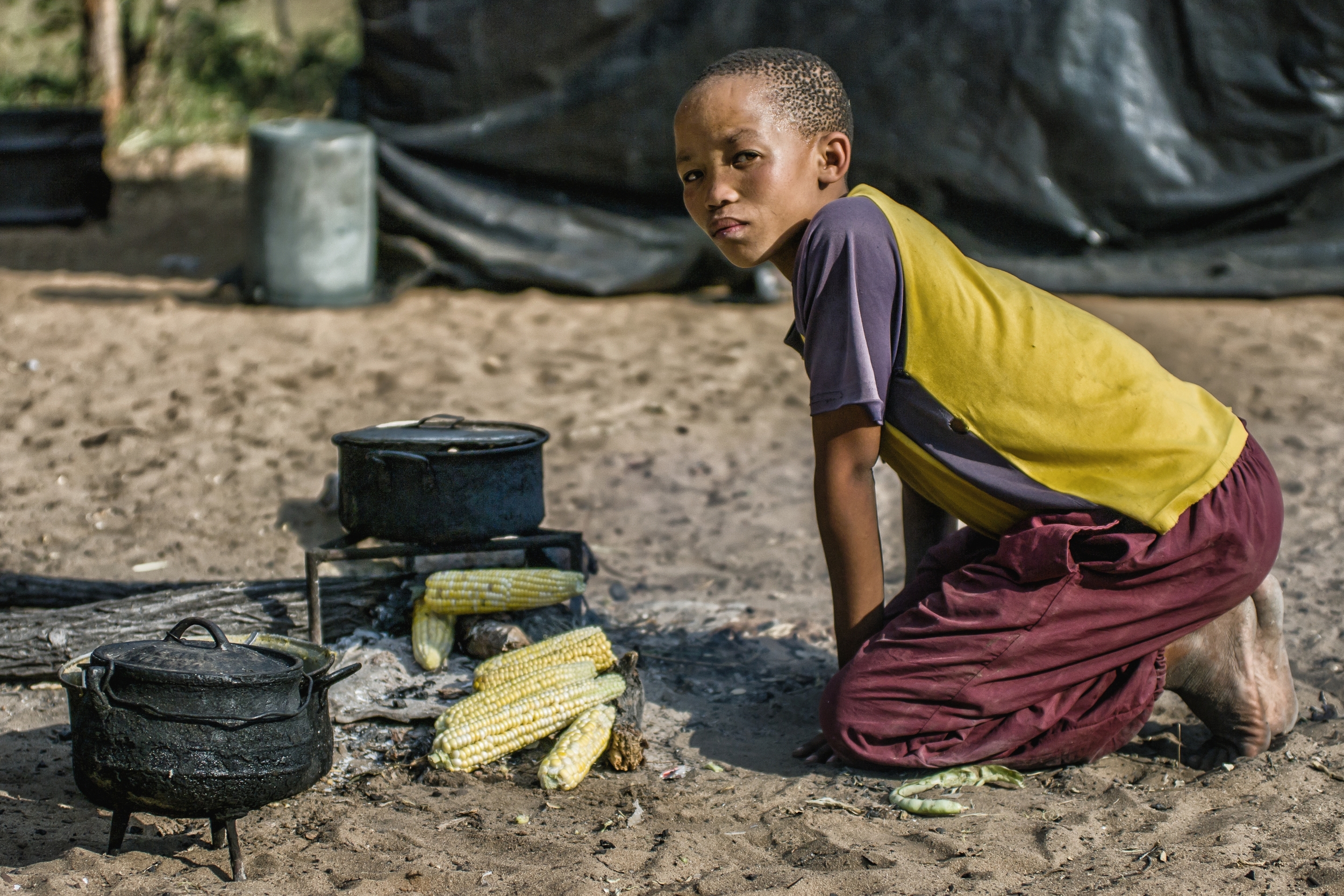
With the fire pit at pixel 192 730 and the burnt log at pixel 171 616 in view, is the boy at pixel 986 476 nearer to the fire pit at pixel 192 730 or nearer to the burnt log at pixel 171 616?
the fire pit at pixel 192 730

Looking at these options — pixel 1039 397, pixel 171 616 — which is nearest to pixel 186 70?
pixel 171 616

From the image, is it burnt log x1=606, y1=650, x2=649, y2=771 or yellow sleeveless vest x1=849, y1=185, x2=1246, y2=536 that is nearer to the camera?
yellow sleeveless vest x1=849, y1=185, x2=1246, y2=536

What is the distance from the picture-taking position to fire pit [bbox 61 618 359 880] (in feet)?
8.29

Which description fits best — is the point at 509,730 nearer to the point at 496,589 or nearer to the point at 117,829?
the point at 496,589

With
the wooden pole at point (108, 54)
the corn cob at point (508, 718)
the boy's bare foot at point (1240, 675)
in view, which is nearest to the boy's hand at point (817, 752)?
the corn cob at point (508, 718)

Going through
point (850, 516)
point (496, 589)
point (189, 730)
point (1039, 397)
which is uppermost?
point (1039, 397)

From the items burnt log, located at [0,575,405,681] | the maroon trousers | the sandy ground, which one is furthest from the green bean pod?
burnt log, located at [0,575,405,681]

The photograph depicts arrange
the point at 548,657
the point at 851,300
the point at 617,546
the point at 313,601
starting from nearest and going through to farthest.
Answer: the point at 851,300, the point at 548,657, the point at 313,601, the point at 617,546

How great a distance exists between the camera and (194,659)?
258cm

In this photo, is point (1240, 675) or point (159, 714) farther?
point (1240, 675)

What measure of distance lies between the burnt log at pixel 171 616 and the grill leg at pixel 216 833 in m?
0.94

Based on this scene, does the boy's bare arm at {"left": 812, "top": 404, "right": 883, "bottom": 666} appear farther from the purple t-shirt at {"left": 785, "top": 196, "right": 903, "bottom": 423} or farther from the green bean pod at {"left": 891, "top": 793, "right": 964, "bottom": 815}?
the green bean pod at {"left": 891, "top": 793, "right": 964, "bottom": 815}

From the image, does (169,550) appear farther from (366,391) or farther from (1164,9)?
(1164,9)

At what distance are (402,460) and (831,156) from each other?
1465 mm
